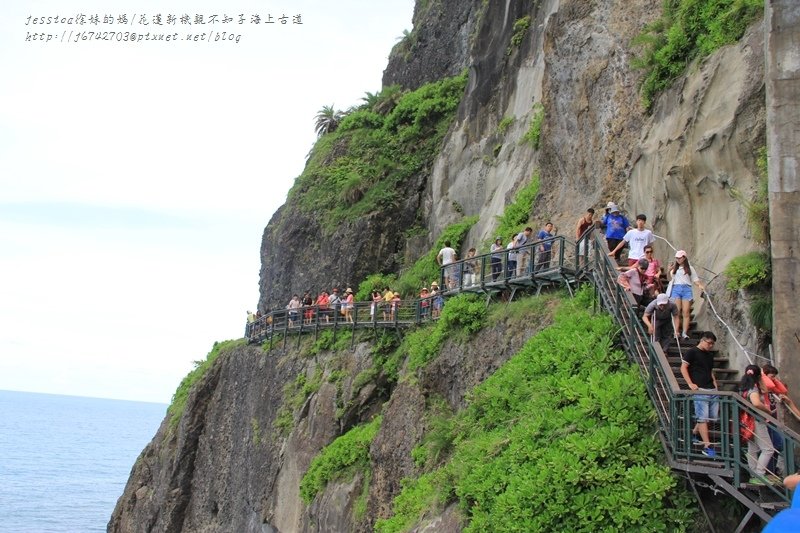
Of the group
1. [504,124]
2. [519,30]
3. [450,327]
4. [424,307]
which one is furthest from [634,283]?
[519,30]

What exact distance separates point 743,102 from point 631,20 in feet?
23.6

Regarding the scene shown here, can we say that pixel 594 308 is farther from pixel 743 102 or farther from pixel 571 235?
pixel 571 235

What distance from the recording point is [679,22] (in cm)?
1594

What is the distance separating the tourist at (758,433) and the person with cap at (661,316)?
2.05 meters

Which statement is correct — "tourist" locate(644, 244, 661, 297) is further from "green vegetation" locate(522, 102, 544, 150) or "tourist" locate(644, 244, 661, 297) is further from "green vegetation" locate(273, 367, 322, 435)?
"green vegetation" locate(273, 367, 322, 435)

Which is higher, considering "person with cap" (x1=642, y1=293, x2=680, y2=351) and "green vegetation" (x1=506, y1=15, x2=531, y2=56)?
"green vegetation" (x1=506, y1=15, x2=531, y2=56)

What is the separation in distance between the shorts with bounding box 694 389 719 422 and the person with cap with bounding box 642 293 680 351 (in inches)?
76.4

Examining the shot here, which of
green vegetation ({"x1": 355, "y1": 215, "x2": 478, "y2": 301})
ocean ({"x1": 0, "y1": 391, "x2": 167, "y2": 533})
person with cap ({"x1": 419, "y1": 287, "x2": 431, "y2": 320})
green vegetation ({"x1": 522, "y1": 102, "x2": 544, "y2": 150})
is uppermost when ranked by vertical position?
green vegetation ({"x1": 522, "y1": 102, "x2": 544, "y2": 150})

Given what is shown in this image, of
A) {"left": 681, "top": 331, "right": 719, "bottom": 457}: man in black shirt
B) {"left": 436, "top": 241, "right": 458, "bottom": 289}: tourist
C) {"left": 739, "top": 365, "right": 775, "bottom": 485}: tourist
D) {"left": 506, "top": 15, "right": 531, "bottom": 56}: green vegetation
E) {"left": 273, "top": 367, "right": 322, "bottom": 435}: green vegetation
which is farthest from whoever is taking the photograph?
{"left": 506, "top": 15, "right": 531, "bottom": 56}: green vegetation

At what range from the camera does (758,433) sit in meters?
9.30

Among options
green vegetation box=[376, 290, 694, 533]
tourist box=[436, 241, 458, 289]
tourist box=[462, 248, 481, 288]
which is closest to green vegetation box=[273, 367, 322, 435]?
tourist box=[436, 241, 458, 289]

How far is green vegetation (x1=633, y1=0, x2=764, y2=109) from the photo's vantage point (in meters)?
13.9

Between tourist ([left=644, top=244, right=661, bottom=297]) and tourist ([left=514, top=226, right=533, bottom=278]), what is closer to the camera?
tourist ([left=644, top=244, right=661, bottom=297])

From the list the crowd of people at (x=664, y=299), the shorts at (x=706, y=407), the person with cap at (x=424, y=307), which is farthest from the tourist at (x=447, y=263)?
the shorts at (x=706, y=407)
